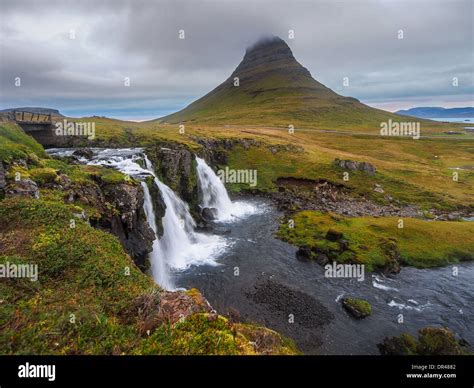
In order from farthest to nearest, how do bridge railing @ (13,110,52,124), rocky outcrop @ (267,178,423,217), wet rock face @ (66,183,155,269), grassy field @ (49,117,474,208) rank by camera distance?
grassy field @ (49,117,474,208)
rocky outcrop @ (267,178,423,217)
bridge railing @ (13,110,52,124)
wet rock face @ (66,183,155,269)

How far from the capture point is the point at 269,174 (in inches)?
2788

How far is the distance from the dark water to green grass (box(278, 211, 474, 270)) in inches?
81.4

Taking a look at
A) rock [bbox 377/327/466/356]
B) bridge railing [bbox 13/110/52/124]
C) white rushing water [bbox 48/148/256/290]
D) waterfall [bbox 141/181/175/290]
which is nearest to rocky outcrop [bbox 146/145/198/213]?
white rushing water [bbox 48/148/256/290]

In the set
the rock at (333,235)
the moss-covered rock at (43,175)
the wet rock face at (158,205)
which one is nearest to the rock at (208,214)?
the wet rock face at (158,205)

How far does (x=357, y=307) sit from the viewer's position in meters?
24.7

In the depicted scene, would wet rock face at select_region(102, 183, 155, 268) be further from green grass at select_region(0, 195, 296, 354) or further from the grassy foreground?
green grass at select_region(0, 195, 296, 354)

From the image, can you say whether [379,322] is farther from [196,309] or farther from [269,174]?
[269,174]

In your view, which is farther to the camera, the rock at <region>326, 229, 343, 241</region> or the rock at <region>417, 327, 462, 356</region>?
the rock at <region>326, 229, 343, 241</region>

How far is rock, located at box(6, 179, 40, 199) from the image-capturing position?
1847cm

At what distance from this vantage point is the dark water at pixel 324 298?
22438 mm

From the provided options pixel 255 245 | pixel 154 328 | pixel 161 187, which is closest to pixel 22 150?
pixel 161 187

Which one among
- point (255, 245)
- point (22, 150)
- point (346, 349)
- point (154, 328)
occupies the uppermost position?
point (22, 150)

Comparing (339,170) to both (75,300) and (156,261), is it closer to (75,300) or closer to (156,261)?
(156,261)

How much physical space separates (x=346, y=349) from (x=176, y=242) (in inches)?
897
